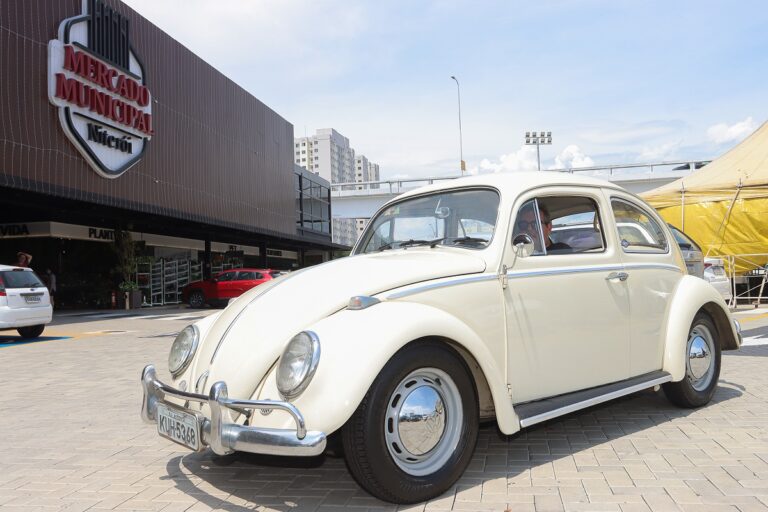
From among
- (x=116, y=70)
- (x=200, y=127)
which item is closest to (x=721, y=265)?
(x=116, y=70)

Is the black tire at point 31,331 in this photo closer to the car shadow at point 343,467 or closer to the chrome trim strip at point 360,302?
the car shadow at point 343,467

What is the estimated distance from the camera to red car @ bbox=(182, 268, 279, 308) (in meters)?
24.5

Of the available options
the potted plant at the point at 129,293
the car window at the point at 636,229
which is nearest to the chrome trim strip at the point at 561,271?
the car window at the point at 636,229

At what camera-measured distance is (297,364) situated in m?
3.02

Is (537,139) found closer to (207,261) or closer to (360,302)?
(207,261)

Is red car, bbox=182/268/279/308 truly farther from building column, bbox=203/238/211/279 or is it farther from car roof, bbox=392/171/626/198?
car roof, bbox=392/171/626/198

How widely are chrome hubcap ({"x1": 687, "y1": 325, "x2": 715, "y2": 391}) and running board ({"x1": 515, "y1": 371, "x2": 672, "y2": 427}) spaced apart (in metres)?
0.53

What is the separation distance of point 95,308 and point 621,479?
26.4 meters

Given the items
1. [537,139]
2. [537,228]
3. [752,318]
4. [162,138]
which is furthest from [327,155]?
[537,228]

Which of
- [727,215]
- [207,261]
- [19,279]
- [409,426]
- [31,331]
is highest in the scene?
[727,215]

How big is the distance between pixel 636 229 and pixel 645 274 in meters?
0.48

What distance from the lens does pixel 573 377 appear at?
400 centimetres

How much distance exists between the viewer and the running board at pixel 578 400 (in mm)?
3580

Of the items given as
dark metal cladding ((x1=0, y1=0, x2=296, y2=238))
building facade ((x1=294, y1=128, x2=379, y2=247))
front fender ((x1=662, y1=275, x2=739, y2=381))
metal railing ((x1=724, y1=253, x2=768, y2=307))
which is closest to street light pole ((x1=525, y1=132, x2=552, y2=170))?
dark metal cladding ((x1=0, y1=0, x2=296, y2=238))
